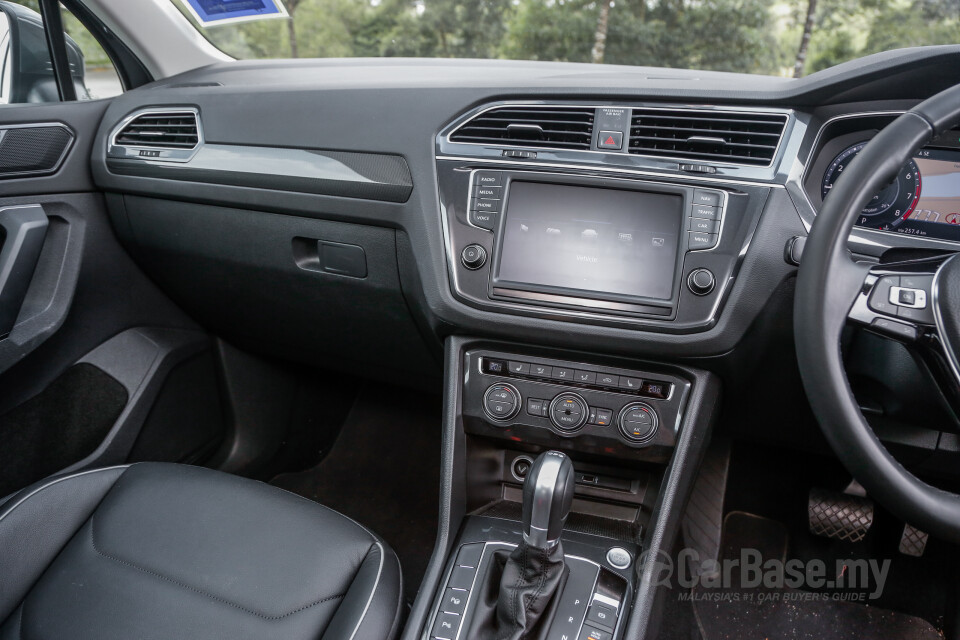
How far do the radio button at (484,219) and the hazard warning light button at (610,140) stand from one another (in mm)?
217

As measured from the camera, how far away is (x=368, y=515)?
1.98 meters

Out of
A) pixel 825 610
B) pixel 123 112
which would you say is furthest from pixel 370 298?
pixel 825 610

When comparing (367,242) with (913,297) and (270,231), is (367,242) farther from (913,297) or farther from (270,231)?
(913,297)

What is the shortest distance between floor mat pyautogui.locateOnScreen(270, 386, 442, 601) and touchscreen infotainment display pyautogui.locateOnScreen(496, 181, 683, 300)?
3.04 feet

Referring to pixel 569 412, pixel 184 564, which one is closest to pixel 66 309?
pixel 184 564

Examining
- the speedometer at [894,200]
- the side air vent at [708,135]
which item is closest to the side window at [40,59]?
the side air vent at [708,135]

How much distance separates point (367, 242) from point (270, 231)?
10.0 inches

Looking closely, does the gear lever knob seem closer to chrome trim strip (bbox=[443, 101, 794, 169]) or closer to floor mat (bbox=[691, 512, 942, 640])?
chrome trim strip (bbox=[443, 101, 794, 169])

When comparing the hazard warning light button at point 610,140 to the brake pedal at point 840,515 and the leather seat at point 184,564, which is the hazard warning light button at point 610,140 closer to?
the leather seat at point 184,564

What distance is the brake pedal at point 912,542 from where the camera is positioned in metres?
1.67

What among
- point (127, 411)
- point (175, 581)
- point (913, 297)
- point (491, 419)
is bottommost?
point (127, 411)

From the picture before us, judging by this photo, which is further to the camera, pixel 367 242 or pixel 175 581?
pixel 367 242

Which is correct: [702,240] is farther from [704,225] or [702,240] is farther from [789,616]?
[789,616]

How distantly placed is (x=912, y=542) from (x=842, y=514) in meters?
0.16
